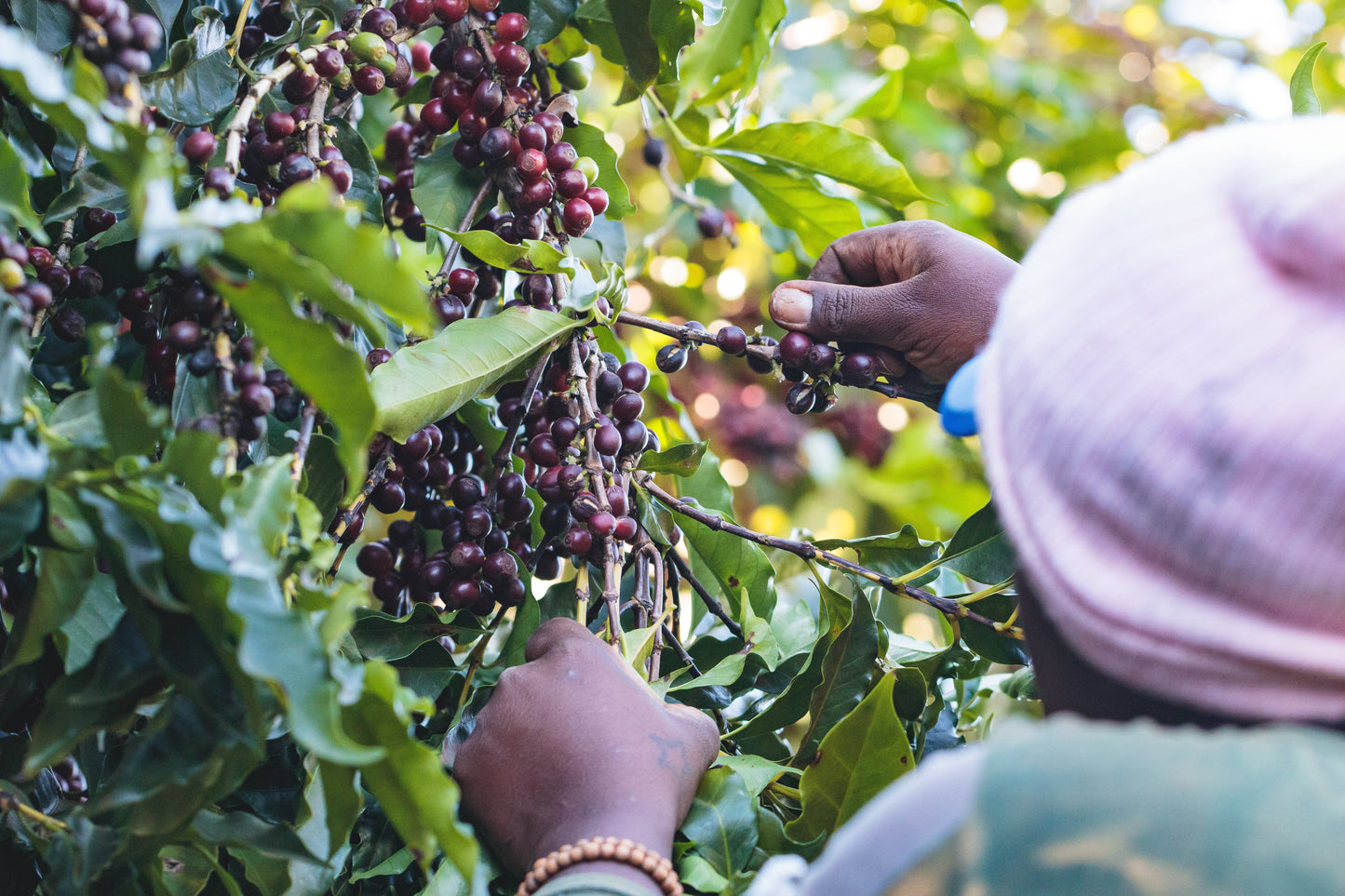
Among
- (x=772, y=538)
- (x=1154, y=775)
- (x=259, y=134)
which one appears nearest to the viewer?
(x=1154, y=775)

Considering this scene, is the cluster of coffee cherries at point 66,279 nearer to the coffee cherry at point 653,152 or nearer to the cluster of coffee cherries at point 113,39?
the cluster of coffee cherries at point 113,39

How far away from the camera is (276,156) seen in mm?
821

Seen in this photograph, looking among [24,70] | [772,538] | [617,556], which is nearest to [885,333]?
[772,538]

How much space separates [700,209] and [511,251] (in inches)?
24.2

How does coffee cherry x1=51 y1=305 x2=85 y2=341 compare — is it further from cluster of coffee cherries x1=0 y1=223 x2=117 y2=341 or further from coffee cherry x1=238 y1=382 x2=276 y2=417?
coffee cherry x1=238 y1=382 x2=276 y2=417

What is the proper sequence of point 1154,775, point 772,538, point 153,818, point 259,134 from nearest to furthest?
point 1154,775
point 153,818
point 259,134
point 772,538

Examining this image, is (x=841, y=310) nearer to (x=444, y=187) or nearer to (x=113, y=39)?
(x=444, y=187)

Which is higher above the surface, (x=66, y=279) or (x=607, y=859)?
(x=66, y=279)

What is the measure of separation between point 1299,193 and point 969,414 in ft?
0.74

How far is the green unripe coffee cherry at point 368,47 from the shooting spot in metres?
0.85

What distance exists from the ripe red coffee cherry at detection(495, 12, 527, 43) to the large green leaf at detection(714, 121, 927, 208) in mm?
305

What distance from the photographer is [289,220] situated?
57 centimetres

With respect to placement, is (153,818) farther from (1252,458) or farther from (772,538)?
(1252,458)

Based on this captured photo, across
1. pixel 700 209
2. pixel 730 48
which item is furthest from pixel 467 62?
pixel 700 209
